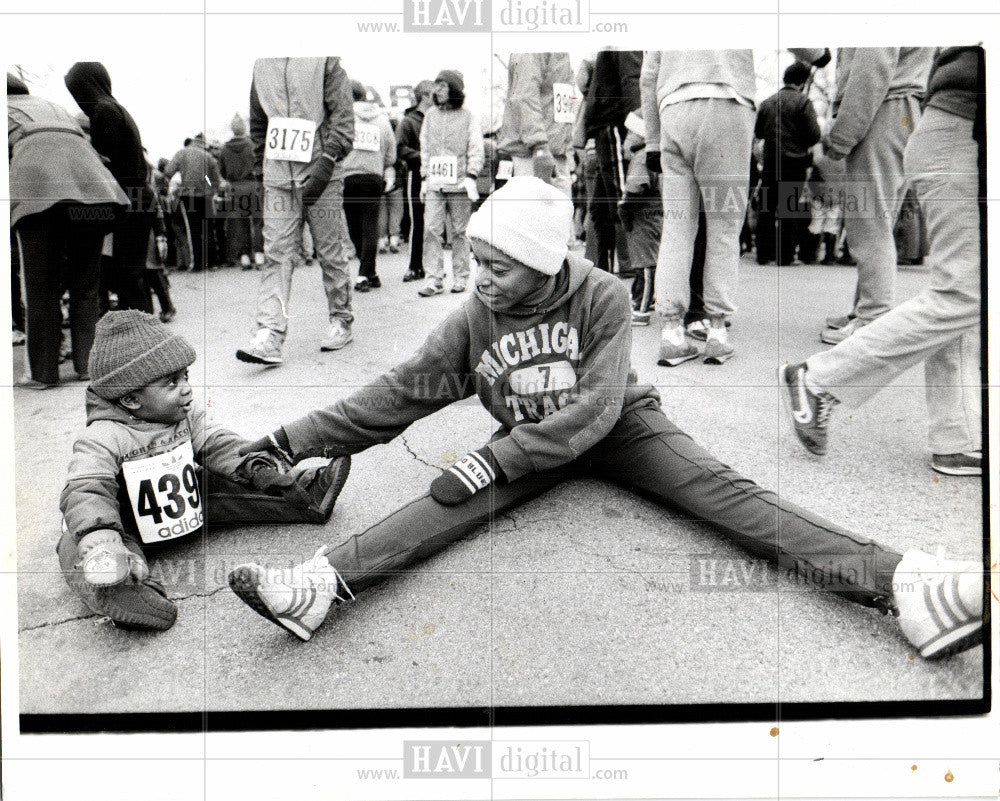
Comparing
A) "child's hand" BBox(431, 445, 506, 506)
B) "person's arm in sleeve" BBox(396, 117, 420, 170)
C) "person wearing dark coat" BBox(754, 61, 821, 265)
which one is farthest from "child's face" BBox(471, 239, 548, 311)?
"person's arm in sleeve" BBox(396, 117, 420, 170)

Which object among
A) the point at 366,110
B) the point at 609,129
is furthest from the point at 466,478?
the point at 609,129

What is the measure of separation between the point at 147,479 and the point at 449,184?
1.81m

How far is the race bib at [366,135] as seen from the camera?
3290 mm

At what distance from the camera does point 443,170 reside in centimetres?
330

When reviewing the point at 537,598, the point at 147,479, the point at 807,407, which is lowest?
the point at 537,598

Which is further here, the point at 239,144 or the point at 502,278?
the point at 239,144

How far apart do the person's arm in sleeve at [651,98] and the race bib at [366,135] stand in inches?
44.5

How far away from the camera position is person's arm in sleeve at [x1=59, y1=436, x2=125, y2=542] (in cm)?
182

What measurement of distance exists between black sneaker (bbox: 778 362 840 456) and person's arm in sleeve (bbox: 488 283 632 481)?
1.64 feet

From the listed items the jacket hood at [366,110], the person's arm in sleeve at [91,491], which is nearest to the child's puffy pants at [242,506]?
the person's arm in sleeve at [91,491]

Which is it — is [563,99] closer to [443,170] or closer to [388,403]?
[443,170]

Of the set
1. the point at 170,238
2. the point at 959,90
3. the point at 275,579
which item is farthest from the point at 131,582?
the point at 959,90

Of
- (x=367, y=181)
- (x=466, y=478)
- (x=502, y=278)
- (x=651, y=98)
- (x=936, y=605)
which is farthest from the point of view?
(x=367, y=181)

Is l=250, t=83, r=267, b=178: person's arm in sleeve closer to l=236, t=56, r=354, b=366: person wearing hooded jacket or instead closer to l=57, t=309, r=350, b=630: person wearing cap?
l=236, t=56, r=354, b=366: person wearing hooded jacket
